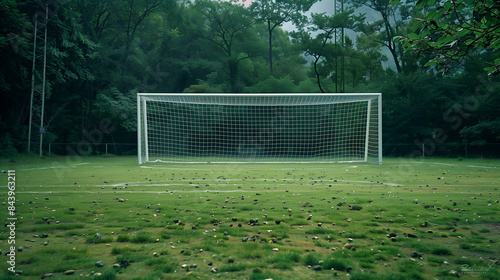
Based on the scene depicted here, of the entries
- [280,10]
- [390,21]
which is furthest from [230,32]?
[390,21]

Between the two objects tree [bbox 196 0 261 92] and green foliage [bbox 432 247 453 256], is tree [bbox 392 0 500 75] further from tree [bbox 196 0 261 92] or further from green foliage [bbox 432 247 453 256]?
tree [bbox 196 0 261 92]

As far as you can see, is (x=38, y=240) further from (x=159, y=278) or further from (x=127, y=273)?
(x=159, y=278)

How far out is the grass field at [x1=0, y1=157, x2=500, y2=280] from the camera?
3.01 meters

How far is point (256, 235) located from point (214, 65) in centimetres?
3194

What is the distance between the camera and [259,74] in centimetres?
3734

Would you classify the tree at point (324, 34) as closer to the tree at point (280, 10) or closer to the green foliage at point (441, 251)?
the tree at point (280, 10)

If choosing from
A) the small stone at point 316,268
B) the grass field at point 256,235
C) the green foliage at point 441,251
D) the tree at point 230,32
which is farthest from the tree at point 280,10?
the small stone at point 316,268

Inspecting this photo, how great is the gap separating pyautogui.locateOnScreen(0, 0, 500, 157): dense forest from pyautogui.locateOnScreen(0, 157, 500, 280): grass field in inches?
489

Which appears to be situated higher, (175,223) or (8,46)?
(8,46)

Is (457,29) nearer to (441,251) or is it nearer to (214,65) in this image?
(441,251)

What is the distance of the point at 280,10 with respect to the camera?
3400 centimetres

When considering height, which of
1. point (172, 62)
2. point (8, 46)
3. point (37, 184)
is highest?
point (172, 62)

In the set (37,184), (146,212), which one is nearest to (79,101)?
(37,184)

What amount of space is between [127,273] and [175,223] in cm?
176
